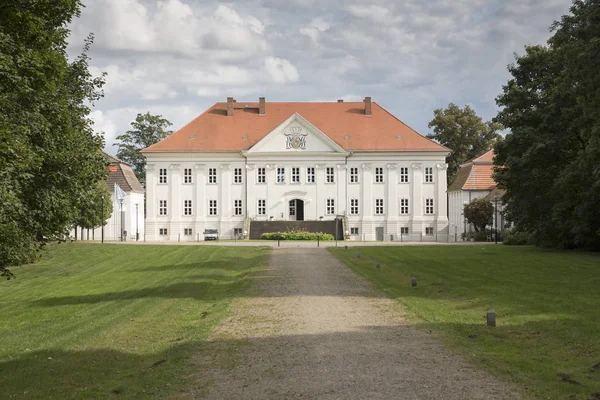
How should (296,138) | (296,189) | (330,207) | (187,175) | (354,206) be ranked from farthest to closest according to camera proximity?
(187,175) < (354,206) < (330,207) < (296,189) < (296,138)

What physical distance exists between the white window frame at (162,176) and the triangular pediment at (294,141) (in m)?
8.51

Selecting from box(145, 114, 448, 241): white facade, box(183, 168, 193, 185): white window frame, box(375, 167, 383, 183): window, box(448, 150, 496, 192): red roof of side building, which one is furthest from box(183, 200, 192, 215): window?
box(448, 150, 496, 192): red roof of side building

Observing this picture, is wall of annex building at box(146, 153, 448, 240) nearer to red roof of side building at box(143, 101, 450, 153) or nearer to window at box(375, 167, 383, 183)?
window at box(375, 167, 383, 183)

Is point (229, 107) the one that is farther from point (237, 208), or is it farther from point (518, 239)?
point (518, 239)

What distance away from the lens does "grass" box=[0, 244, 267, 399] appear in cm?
920

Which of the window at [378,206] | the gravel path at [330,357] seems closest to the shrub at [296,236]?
the window at [378,206]

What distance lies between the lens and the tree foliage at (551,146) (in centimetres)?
2930

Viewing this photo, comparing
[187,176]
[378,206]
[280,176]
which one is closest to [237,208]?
[280,176]

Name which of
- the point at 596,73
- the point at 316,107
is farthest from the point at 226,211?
the point at 596,73

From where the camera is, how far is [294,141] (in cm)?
6738

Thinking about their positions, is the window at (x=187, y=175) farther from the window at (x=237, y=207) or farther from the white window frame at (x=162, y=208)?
the window at (x=237, y=207)

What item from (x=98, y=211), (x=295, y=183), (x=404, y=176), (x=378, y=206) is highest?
(x=404, y=176)

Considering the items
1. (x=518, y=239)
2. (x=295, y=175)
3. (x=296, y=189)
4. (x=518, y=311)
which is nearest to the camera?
(x=518, y=311)

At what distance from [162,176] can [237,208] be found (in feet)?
26.1
